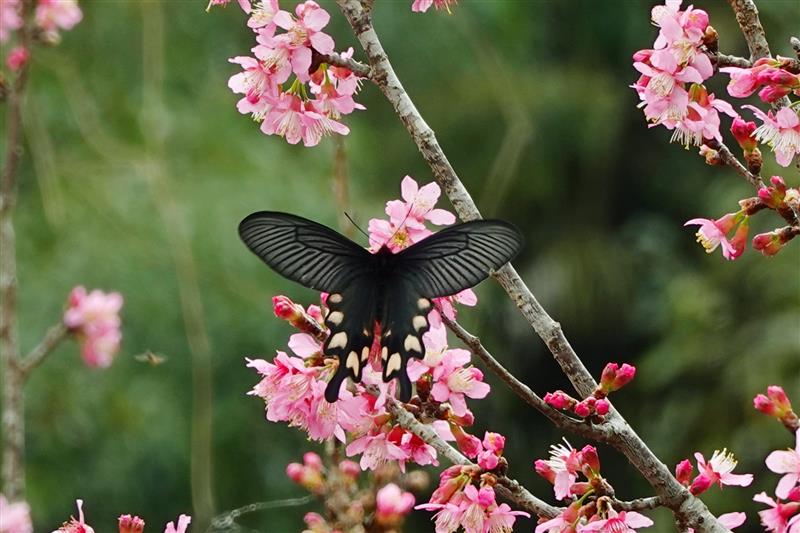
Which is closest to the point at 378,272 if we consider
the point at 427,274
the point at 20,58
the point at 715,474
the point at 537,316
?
the point at 427,274

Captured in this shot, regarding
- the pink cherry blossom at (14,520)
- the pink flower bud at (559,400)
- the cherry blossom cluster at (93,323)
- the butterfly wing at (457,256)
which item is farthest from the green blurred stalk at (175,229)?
the pink flower bud at (559,400)

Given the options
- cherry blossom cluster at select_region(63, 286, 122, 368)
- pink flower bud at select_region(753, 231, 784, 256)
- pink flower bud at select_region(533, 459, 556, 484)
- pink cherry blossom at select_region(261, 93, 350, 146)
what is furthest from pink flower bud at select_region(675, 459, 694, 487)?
cherry blossom cluster at select_region(63, 286, 122, 368)

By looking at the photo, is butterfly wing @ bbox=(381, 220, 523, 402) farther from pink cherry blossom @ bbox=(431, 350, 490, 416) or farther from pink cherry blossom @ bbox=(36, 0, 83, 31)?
pink cherry blossom @ bbox=(36, 0, 83, 31)

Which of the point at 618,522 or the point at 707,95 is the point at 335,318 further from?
the point at 707,95

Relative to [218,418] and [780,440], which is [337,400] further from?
[780,440]

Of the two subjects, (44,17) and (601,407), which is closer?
(601,407)

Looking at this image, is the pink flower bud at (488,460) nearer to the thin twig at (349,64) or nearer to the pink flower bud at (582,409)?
the pink flower bud at (582,409)

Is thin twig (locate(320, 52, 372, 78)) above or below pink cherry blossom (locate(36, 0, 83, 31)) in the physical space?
below
